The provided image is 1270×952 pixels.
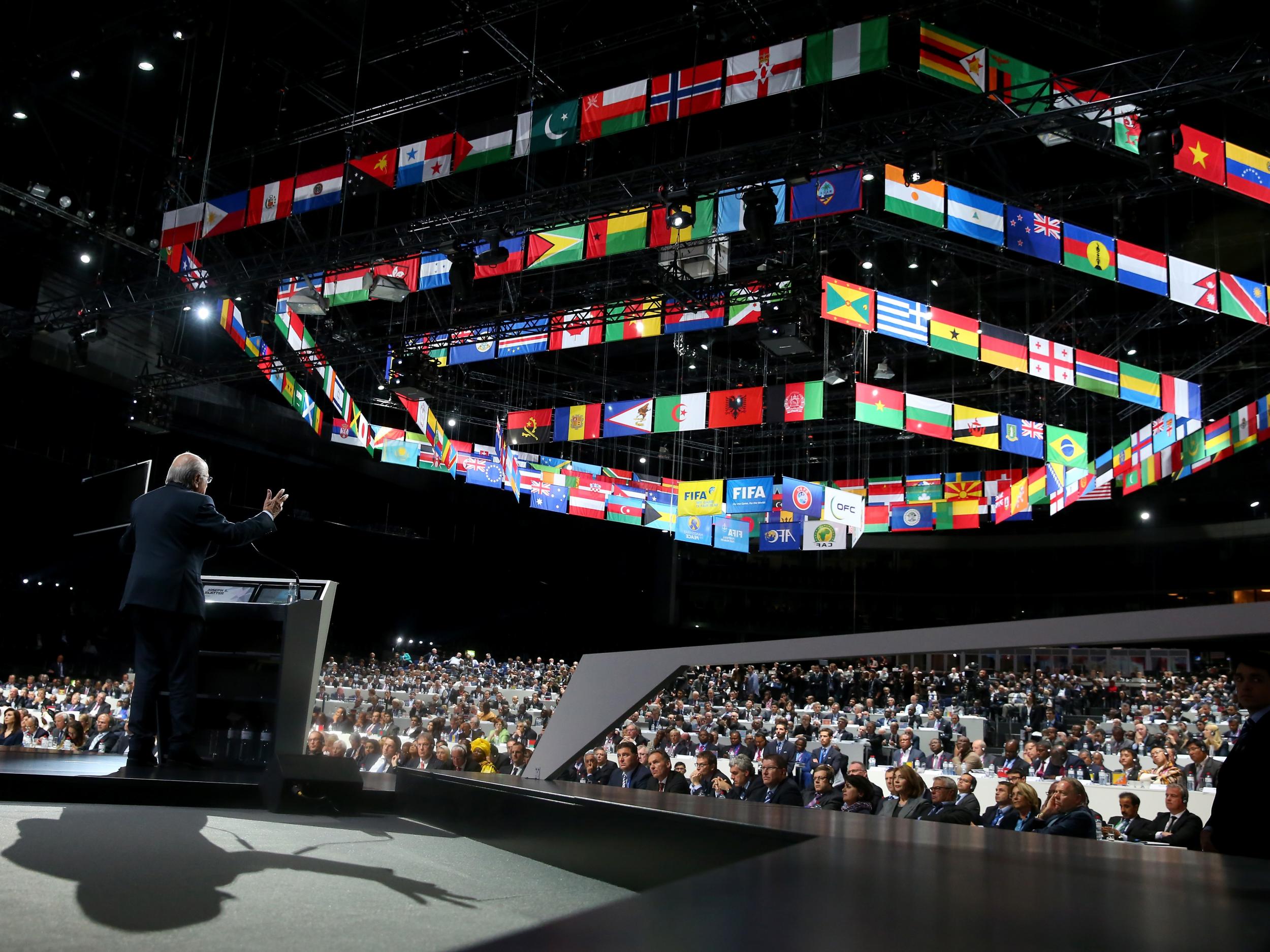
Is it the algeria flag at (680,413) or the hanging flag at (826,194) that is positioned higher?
the hanging flag at (826,194)

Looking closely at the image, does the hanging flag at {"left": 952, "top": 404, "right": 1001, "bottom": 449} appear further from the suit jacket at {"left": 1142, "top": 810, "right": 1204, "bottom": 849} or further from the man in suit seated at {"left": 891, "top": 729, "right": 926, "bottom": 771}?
the suit jacket at {"left": 1142, "top": 810, "right": 1204, "bottom": 849}

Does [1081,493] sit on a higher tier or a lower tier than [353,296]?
lower

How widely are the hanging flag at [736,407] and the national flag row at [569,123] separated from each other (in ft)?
11.9

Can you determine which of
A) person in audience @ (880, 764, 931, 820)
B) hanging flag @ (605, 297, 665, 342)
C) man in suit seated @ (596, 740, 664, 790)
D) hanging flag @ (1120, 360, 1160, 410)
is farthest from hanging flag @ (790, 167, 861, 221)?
Result: man in suit seated @ (596, 740, 664, 790)

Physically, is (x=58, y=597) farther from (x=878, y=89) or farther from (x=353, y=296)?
(x=878, y=89)

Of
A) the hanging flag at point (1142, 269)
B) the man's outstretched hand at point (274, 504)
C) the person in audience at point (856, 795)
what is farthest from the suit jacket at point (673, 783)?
the hanging flag at point (1142, 269)

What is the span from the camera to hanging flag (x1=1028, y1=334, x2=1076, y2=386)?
395 inches

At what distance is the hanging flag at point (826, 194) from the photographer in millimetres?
8305

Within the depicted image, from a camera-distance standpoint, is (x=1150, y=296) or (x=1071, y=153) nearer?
(x=1071, y=153)

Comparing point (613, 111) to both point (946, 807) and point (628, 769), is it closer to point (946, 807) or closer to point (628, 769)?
point (946, 807)

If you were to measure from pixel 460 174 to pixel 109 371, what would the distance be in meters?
8.33

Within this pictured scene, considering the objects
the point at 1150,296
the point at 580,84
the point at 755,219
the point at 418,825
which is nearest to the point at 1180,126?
the point at 755,219

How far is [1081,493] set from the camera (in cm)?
1348

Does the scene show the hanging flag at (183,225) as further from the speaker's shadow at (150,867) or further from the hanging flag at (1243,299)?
the hanging flag at (1243,299)
